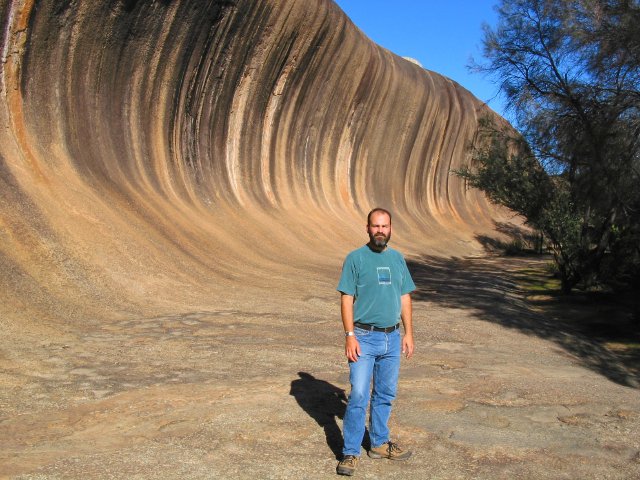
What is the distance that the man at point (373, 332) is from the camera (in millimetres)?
3697

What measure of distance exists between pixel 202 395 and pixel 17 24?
6952 millimetres

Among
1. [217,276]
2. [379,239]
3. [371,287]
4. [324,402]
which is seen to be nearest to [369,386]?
[371,287]

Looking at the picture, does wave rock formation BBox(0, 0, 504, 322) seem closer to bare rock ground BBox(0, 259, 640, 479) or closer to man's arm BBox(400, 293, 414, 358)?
bare rock ground BBox(0, 259, 640, 479)

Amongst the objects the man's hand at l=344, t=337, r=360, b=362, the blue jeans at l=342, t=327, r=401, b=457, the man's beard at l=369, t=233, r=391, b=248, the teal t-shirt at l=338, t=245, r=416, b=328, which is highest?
the man's beard at l=369, t=233, r=391, b=248

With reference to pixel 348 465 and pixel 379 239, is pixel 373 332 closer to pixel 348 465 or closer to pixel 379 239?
pixel 379 239

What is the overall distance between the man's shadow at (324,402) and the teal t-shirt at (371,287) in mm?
799

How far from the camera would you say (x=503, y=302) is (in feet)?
37.8

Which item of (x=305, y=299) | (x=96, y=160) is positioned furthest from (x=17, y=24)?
(x=305, y=299)

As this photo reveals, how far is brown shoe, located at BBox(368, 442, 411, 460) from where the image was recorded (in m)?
3.90

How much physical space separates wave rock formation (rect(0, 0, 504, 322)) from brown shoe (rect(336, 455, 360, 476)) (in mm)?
4263

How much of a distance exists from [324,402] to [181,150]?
387 inches

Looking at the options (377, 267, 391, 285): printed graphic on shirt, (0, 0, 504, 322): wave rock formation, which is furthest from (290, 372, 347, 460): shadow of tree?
(0, 0, 504, 322): wave rock formation

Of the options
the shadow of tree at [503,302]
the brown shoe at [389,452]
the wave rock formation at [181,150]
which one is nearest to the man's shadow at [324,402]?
the brown shoe at [389,452]

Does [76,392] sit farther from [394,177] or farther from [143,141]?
[394,177]
